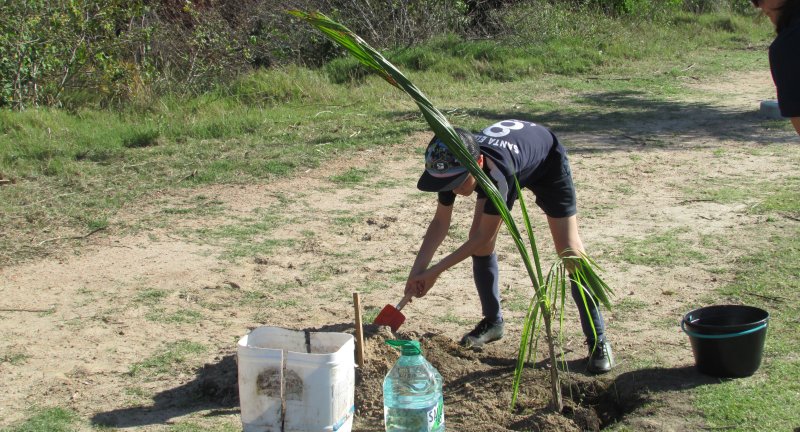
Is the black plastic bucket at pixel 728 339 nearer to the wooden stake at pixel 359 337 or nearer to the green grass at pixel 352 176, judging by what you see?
the wooden stake at pixel 359 337

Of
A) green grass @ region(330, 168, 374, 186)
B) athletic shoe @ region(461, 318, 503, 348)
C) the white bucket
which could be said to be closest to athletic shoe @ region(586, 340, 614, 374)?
athletic shoe @ region(461, 318, 503, 348)

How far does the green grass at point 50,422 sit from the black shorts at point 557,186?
246 cm

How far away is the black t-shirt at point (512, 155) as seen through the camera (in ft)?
13.1

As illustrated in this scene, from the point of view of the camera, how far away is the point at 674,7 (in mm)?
19578

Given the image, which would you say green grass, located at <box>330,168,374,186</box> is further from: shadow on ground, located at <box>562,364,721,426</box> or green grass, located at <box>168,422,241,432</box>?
green grass, located at <box>168,422,241,432</box>

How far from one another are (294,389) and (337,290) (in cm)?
223

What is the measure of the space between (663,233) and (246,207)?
130 inches

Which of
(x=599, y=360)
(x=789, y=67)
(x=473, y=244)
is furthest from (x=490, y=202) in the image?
(x=789, y=67)

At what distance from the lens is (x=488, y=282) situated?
15.8 feet

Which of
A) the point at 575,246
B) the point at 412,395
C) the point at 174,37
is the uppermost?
the point at 174,37

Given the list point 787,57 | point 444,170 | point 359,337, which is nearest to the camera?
point 787,57

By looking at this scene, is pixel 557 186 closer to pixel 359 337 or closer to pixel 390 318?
pixel 390 318

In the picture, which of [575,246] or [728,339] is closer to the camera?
[728,339]

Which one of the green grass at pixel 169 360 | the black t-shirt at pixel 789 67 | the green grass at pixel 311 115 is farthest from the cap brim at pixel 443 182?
the green grass at pixel 311 115
